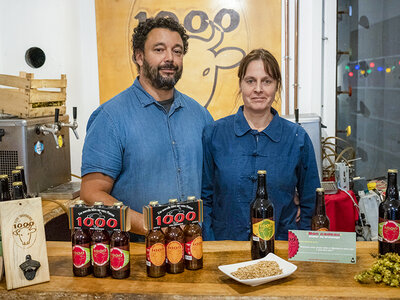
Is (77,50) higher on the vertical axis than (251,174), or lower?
higher

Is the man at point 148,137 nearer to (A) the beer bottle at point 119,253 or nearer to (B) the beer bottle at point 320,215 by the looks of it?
(A) the beer bottle at point 119,253

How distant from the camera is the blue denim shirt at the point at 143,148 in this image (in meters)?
1.95

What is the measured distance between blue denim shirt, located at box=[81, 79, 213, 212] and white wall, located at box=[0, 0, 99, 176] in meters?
1.91

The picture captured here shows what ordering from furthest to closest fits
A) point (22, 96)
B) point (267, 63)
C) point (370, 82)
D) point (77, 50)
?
point (370, 82), point (77, 50), point (22, 96), point (267, 63)

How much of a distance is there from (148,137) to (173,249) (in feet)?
2.55

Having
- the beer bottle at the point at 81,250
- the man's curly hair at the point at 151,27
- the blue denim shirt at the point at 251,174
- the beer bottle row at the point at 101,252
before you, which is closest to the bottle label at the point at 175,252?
the beer bottle row at the point at 101,252

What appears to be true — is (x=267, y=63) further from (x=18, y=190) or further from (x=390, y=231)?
(x=18, y=190)

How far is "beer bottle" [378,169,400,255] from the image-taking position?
145 centimetres

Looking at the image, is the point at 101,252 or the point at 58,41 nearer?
the point at 101,252

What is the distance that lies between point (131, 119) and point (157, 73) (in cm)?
26

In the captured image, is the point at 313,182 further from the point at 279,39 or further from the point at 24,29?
the point at 24,29

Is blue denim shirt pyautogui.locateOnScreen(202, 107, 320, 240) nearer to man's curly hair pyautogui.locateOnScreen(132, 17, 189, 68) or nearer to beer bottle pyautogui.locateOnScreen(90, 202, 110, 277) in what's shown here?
man's curly hair pyautogui.locateOnScreen(132, 17, 189, 68)

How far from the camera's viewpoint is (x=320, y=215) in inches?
65.1

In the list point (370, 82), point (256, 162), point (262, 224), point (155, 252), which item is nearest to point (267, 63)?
point (256, 162)
